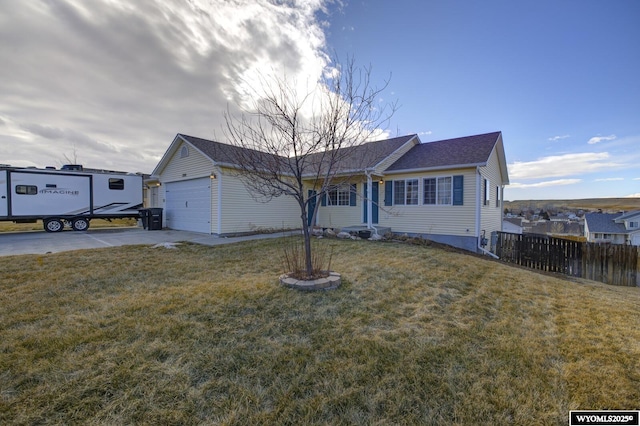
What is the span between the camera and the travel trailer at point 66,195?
11.6 meters

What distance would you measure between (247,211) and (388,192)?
639 cm

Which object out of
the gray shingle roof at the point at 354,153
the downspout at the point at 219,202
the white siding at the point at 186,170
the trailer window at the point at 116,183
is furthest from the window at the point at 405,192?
the trailer window at the point at 116,183

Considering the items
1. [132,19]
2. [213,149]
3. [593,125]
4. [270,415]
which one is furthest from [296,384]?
[593,125]

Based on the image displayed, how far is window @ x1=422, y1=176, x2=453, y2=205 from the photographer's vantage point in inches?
412

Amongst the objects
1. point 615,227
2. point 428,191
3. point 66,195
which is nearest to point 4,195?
point 66,195

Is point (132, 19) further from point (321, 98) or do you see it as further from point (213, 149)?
point (321, 98)

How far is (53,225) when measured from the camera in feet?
41.9

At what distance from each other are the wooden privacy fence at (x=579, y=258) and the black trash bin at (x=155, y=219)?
15.9 meters

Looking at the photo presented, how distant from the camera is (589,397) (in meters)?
1.99

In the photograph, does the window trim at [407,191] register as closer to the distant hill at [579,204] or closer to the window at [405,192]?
the window at [405,192]

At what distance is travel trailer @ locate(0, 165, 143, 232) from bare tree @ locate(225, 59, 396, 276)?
12805 mm

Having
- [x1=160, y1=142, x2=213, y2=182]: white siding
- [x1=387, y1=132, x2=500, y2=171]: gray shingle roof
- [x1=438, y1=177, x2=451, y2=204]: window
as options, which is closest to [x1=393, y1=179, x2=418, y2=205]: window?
[x1=387, y1=132, x2=500, y2=171]: gray shingle roof

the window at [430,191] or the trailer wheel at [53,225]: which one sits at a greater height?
the window at [430,191]

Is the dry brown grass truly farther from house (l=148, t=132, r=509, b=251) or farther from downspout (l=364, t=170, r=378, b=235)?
downspout (l=364, t=170, r=378, b=235)
